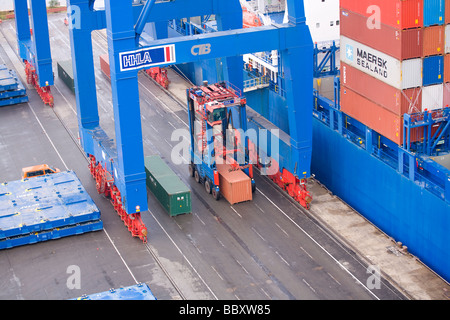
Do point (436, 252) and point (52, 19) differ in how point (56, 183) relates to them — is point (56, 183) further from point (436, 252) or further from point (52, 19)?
point (52, 19)

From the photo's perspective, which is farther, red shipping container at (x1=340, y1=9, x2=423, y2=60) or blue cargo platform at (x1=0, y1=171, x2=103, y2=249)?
blue cargo platform at (x1=0, y1=171, x2=103, y2=249)

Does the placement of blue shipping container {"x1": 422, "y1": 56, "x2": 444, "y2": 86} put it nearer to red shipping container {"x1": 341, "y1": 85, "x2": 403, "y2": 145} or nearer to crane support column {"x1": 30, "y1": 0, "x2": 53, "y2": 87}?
red shipping container {"x1": 341, "y1": 85, "x2": 403, "y2": 145}

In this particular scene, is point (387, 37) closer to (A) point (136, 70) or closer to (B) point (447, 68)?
(B) point (447, 68)

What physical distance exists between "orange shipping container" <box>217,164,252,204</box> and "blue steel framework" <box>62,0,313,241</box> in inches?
168

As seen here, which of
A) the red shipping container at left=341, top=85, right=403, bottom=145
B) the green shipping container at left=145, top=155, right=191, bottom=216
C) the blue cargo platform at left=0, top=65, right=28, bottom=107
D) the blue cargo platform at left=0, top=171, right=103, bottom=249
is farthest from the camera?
the blue cargo platform at left=0, top=65, right=28, bottom=107

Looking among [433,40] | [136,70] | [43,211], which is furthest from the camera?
[43,211]

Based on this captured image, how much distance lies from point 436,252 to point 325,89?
24.0 metres

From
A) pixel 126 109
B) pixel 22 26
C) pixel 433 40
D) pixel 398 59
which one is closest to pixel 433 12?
pixel 433 40

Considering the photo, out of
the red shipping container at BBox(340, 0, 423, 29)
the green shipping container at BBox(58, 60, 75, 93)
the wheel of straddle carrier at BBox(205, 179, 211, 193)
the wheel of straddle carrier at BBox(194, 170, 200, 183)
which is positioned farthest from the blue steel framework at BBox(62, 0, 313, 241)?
the green shipping container at BBox(58, 60, 75, 93)

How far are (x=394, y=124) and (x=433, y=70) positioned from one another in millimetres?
4961

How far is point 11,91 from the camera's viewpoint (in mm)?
94812

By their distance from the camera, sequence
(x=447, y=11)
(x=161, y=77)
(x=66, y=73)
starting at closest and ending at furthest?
(x=447, y=11), (x=161, y=77), (x=66, y=73)

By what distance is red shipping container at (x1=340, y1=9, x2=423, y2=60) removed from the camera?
59500 millimetres

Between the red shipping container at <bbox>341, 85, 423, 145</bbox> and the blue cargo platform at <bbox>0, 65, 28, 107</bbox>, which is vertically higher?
the red shipping container at <bbox>341, 85, 423, 145</bbox>
